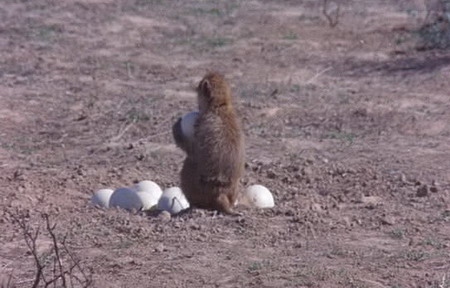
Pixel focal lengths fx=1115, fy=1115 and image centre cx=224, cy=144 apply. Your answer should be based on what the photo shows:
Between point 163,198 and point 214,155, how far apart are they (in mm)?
625

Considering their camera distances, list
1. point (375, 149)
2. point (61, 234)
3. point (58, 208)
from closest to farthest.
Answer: point (61, 234) → point (58, 208) → point (375, 149)

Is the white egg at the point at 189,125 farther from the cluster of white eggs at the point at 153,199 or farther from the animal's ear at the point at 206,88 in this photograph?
the cluster of white eggs at the point at 153,199

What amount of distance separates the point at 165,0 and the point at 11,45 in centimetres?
462

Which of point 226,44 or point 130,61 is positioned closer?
point 130,61

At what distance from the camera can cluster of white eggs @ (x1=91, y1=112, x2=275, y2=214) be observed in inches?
317

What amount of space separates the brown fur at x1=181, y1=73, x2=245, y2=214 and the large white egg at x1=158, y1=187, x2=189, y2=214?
0.56ft

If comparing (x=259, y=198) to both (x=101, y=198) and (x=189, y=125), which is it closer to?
(x=189, y=125)

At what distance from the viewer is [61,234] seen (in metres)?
7.16

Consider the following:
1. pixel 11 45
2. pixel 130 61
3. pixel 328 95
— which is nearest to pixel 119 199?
pixel 328 95

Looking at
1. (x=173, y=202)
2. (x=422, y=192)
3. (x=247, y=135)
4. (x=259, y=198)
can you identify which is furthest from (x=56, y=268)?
(x=247, y=135)

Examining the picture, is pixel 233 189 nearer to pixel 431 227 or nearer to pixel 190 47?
pixel 431 227

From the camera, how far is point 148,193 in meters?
8.24

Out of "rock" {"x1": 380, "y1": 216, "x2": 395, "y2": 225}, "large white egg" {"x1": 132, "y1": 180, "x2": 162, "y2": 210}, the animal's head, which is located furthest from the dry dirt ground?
the animal's head

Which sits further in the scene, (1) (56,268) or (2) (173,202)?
(2) (173,202)
